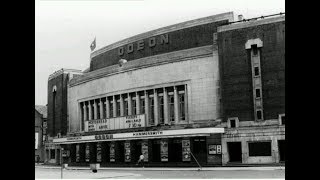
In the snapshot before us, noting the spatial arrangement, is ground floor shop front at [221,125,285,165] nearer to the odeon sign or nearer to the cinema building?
the cinema building

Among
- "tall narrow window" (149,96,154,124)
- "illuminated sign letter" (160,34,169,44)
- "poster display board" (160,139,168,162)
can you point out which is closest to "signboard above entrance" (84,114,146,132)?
"tall narrow window" (149,96,154,124)

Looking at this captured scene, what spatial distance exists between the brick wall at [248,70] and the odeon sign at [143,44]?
911 cm

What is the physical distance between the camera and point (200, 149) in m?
34.1

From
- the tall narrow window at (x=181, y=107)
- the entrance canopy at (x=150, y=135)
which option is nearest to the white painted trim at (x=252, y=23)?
the tall narrow window at (x=181, y=107)

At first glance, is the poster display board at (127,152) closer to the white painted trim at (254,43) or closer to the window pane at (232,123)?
the window pane at (232,123)

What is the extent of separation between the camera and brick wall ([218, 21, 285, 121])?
31.8m

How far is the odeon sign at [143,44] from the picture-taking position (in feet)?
138

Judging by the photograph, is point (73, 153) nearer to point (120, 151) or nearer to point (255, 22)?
point (120, 151)

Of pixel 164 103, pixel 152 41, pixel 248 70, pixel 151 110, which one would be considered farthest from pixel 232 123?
pixel 152 41
